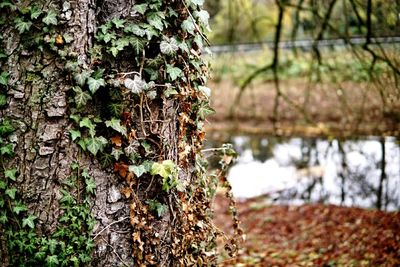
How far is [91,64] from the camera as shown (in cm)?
278

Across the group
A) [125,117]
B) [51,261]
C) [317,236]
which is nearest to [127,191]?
[125,117]

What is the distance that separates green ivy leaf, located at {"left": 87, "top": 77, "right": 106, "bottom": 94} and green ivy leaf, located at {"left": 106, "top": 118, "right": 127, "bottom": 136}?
0.70 feet

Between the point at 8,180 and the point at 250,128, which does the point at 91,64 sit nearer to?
the point at 8,180

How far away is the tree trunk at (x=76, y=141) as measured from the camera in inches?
107

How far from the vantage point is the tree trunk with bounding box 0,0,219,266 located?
2.72 meters

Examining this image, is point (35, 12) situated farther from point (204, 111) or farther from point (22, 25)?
point (204, 111)

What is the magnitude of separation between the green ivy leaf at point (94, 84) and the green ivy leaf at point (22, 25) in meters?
0.45

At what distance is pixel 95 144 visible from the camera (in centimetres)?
278

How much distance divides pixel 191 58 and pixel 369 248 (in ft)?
10.1

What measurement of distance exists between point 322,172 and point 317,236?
4084mm

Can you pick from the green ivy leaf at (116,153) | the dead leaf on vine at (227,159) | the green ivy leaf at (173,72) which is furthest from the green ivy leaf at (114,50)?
the dead leaf on vine at (227,159)

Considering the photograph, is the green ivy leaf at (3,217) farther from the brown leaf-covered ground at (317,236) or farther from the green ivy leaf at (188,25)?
the brown leaf-covered ground at (317,236)

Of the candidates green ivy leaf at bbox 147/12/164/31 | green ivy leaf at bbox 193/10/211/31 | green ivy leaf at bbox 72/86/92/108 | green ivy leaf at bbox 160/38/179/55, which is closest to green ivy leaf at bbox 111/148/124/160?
green ivy leaf at bbox 72/86/92/108

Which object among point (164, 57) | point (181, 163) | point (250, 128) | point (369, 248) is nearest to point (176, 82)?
point (164, 57)
